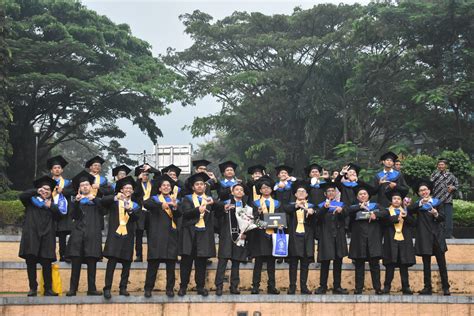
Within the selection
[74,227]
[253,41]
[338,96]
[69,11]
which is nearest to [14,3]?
[69,11]

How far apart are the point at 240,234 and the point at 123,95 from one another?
2317cm

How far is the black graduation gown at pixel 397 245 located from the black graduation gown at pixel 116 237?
4.01 meters

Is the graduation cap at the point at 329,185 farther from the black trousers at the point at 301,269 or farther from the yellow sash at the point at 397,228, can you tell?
the black trousers at the point at 301,269

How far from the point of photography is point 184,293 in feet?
32.9

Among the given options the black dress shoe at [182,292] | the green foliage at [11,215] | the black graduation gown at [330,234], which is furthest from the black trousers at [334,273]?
the green foliage at [11,215]

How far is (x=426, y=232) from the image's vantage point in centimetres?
1068

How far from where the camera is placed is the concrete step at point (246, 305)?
9.52 m

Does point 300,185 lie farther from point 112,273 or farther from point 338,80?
point 338,80

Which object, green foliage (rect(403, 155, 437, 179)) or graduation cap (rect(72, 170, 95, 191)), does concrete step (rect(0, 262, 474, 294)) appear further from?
green foliage (rect(403, 155, 437, 179))

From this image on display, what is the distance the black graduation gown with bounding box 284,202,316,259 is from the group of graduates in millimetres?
17

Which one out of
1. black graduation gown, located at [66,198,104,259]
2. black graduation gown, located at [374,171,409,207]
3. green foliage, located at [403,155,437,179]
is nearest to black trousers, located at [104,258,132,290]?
black graduation gown, located at [66,198,104,259]

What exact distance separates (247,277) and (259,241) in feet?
4.37

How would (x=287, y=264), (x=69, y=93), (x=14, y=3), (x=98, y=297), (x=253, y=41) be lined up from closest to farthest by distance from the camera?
1. (x=98, y=297)
2. (x=287, y=264)
3. (x=14, y=3)
4. (x=69, y=93)
5. (x=253, y=41)

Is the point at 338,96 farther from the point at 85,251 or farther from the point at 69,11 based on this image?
the point at 85,251
